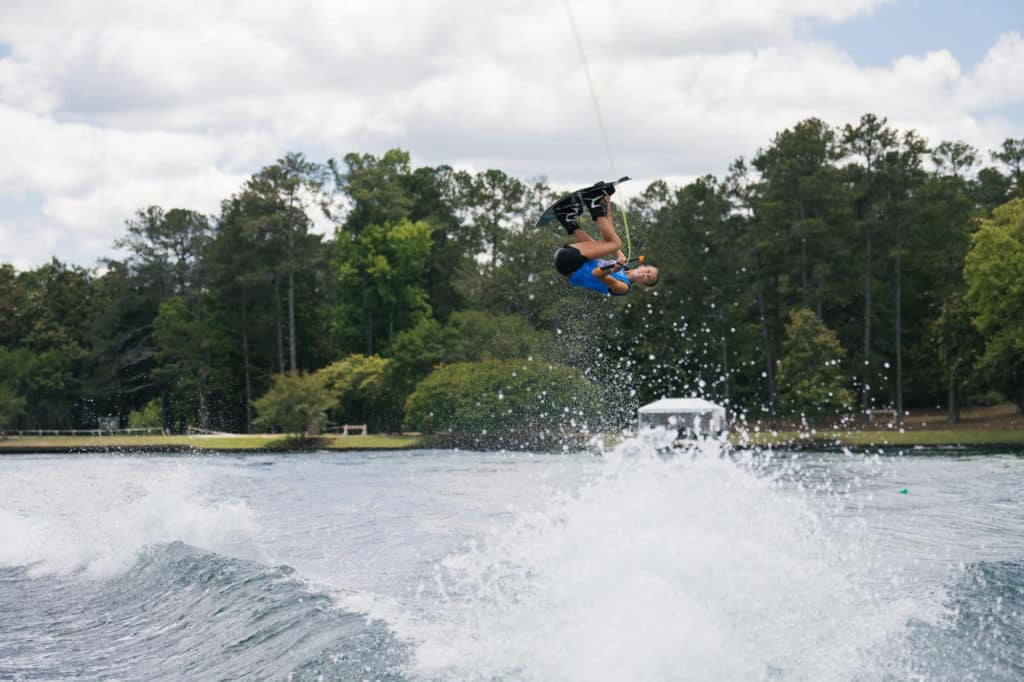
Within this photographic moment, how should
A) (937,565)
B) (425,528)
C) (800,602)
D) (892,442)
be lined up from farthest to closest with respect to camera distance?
1. (892,442)
2. (425,528)
3. (937,565)
4. (800,602)

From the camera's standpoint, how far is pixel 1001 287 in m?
49.8

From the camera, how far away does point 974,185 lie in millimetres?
74688

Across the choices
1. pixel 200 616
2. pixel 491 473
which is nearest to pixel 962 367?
pixel 491 473

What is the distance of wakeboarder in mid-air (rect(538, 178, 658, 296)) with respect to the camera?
11.1 metres

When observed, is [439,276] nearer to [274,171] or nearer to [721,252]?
[274,171]

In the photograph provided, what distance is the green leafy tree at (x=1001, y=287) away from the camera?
4866 cm

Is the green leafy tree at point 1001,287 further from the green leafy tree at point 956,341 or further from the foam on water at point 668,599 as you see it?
the foam on water at point 668,599

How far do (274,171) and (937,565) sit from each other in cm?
6552

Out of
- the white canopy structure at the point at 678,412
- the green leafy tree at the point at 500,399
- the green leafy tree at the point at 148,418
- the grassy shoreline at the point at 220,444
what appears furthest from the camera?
the green leafy tree at the point at 148,418

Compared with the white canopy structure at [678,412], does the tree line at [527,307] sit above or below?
above

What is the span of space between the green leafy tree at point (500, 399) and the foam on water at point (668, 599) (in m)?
41.9

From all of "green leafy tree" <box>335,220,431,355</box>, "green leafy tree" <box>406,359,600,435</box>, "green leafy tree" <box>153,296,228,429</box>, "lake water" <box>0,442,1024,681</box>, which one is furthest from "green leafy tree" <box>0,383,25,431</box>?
"lake water" <box>0,442,1024,681</box>

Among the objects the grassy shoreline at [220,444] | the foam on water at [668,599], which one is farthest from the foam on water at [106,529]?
the grassy shoreline at [220,444]

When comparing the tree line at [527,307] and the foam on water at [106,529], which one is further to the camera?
the tree line at [527,307]
